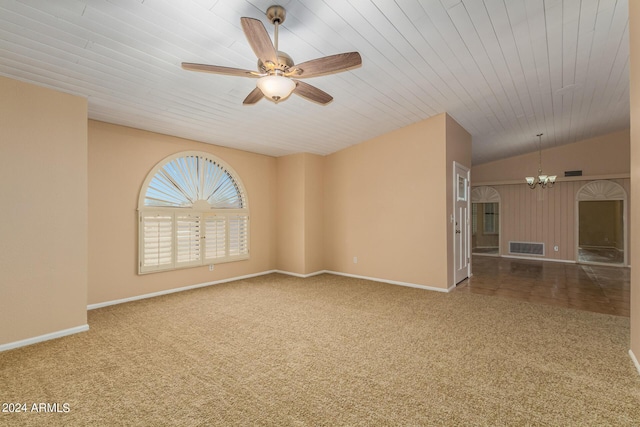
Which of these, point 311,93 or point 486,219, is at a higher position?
point 311,93

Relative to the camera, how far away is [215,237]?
5.24 m

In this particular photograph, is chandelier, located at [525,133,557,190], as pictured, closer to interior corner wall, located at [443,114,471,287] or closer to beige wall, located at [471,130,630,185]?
beige wall, located at [471,130,630,185]

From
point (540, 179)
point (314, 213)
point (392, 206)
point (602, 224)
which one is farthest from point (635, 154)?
point (602, 224)

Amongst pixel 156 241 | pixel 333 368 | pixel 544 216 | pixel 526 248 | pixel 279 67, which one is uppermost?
pixel 279 67

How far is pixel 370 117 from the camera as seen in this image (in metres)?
4.57

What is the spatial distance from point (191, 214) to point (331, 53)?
3.36 m

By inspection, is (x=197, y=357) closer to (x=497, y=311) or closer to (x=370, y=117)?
(x=497, y=311)

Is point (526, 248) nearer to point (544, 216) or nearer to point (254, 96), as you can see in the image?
point (544, 216)

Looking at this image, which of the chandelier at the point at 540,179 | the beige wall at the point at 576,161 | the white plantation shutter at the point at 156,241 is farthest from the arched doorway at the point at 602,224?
Result: the white plantation shutter at the point at 156,241

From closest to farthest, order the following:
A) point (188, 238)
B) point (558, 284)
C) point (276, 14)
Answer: point (276, 14)
point (188, 238)
point (558, 284)

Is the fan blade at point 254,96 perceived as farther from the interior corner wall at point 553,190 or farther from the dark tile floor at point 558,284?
the interior corner wall at point 553,190

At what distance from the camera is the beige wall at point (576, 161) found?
700 centimetres

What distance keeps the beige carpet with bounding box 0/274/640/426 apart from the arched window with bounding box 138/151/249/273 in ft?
3.26

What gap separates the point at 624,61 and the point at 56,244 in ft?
21.8
